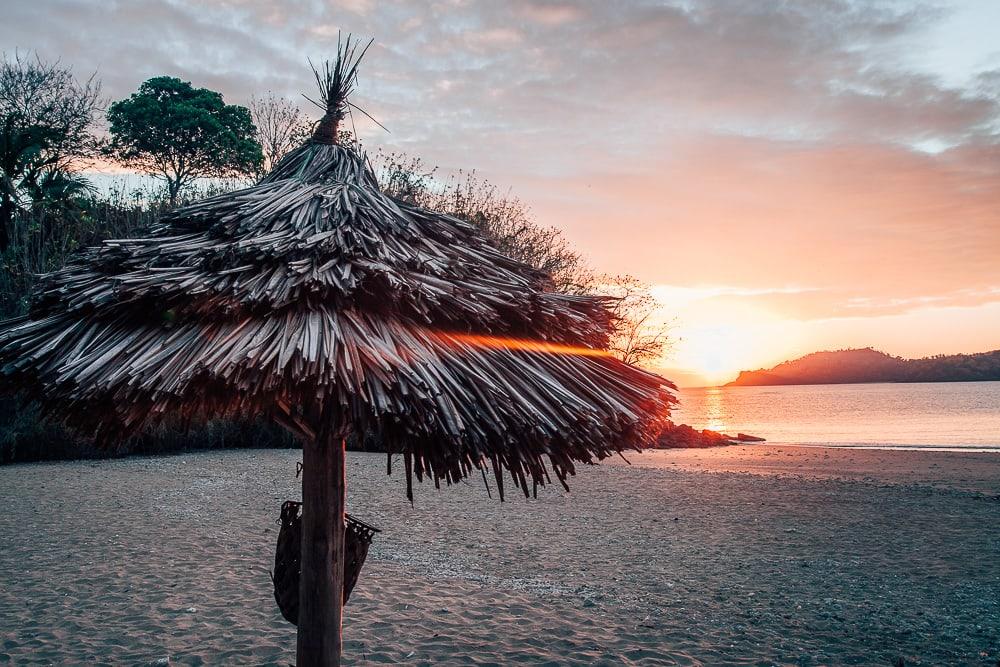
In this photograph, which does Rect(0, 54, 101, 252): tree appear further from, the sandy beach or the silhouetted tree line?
the sandy beach

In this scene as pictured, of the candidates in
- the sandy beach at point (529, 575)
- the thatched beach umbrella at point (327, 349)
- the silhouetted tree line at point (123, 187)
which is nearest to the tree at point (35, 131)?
the silhouetted tree line at point (123, 187)

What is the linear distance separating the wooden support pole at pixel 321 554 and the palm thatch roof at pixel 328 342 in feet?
1.07

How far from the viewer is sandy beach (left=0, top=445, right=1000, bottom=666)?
210 inches

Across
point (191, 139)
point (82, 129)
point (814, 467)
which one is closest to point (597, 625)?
point (814, 467)

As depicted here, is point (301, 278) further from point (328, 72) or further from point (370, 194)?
point (328, 72)

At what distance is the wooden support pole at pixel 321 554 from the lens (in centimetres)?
330

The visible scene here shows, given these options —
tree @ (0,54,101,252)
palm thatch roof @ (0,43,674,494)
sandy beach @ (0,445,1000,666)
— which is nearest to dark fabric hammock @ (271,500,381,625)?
palm thatch roof @ (0,43,674,494)

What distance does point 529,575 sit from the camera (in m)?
7.39

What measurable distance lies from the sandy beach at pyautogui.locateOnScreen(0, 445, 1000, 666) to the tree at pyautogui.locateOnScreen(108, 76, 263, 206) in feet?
48.9

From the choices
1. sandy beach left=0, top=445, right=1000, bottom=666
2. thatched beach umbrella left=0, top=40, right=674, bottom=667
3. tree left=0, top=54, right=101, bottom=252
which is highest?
tree left=0, top=54, right=101, bottom=252

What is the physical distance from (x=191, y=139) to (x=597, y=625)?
2513cm

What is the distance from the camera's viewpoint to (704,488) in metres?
13.8

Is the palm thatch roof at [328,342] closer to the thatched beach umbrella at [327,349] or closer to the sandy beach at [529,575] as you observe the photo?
the thatched beach umbrella at [327,349]

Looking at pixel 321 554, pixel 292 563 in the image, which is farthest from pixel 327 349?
pixel 292 563
